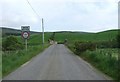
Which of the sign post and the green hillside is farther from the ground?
the sign post

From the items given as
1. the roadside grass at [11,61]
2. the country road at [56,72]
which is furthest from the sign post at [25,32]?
the country road at [56,72]

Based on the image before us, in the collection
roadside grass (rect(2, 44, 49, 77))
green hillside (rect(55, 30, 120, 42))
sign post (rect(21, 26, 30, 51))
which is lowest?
green hillside (rect(55, 30, 120, 42))

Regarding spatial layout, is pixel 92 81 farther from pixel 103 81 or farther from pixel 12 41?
pixel 12 41

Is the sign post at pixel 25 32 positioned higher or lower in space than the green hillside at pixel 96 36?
higher

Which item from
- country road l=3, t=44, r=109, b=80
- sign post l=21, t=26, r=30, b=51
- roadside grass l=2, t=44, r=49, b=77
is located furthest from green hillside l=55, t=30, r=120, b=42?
country road l=3, t=44, r=109, b=80

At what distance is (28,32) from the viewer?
38812 mm

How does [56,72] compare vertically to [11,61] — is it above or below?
above

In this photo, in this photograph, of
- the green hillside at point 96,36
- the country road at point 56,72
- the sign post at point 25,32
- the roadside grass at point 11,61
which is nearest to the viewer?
the country road at point 56,72

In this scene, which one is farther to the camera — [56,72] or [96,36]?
[96,36]

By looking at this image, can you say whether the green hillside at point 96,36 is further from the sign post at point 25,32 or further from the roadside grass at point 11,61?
the roadside grass at point 11,61

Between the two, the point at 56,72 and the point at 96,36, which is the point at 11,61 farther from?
the point at 96,36

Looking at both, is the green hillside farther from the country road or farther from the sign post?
the country road

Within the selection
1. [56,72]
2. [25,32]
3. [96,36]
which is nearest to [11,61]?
[56,72]

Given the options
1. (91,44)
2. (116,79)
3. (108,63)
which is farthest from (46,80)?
(91,44)
